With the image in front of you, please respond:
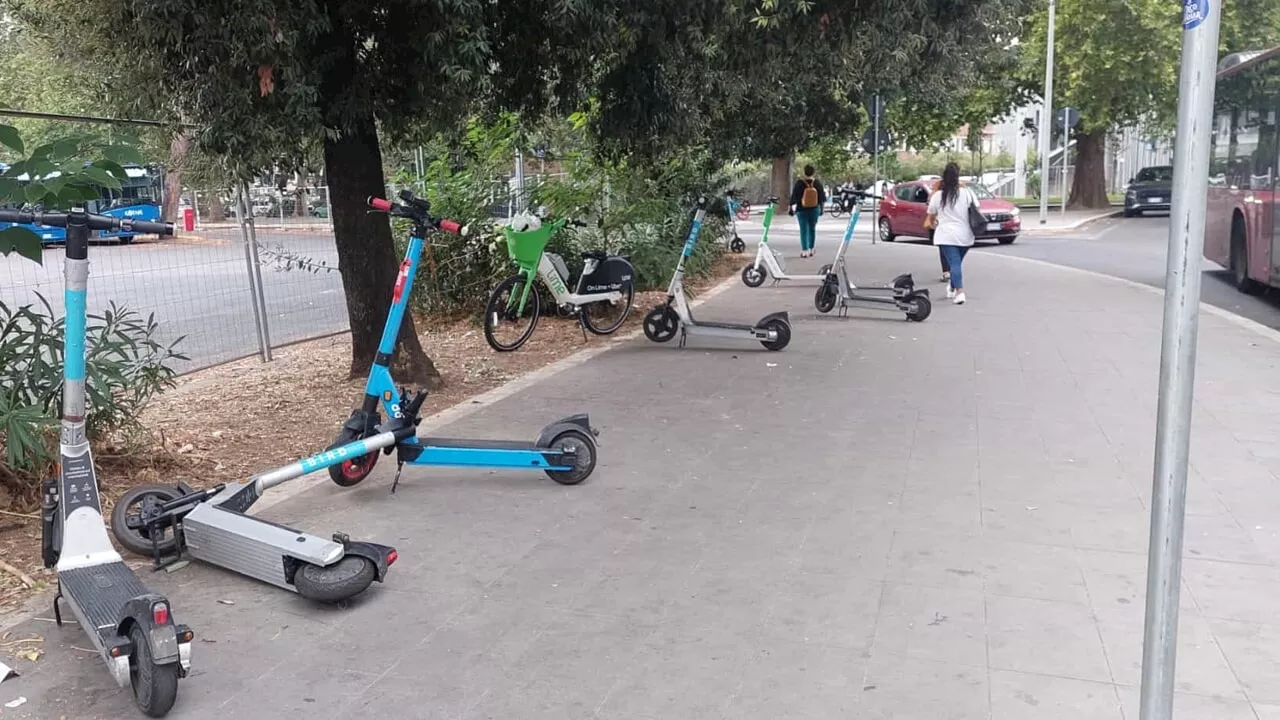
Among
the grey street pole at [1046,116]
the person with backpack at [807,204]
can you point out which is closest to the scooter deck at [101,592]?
the person with backpack at [807,204]

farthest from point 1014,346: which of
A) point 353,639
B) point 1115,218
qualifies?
point 1115,218

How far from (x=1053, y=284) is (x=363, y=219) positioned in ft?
34.1

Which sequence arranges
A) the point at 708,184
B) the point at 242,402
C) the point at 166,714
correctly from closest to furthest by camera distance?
the point at 166,714
the point at 242,402
the point at 708,184

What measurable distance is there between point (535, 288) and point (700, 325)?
1.70 m

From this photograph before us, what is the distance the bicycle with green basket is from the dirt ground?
0.82 ft

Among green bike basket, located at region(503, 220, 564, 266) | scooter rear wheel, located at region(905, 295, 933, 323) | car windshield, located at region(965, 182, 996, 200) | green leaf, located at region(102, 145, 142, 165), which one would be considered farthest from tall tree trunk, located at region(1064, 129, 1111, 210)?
green leaf, located at region(102, 145, 142, 165)

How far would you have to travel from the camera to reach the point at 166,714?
330 cm

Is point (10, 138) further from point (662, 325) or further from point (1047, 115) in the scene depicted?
point (1047, 115)

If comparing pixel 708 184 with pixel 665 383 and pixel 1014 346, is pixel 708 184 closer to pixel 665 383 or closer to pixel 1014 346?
pixel 1014 346

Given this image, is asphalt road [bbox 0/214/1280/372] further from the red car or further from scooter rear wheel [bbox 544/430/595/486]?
the red car

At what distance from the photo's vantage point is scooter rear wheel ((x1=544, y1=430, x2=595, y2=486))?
5.61 meters

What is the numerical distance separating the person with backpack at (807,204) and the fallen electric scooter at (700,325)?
9.65 m

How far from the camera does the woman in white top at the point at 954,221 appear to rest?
41.3 ft

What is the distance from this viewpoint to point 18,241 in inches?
192
